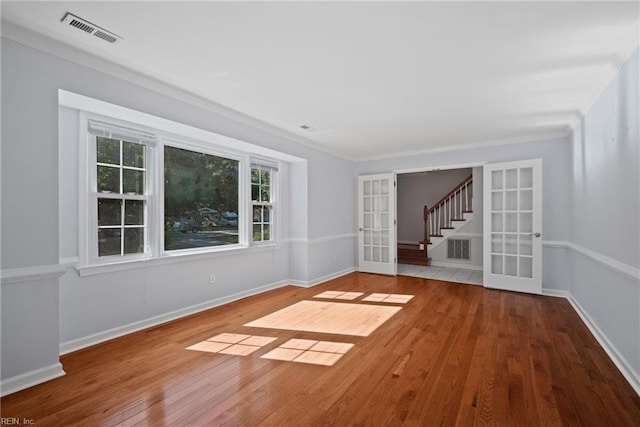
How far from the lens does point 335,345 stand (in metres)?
3.07

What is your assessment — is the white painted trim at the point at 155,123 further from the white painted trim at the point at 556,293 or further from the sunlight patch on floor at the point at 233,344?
the white painted trim at the point at 556,293

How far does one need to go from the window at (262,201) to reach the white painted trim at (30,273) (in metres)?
2.85

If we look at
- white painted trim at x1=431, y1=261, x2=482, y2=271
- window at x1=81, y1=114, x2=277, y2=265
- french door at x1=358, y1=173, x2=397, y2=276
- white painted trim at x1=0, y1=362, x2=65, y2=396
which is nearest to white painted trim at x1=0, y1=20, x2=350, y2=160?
window at x1=81, y1=114, x2=277, y2=265

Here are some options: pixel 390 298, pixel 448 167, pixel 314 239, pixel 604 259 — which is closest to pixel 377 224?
pixel 314 239

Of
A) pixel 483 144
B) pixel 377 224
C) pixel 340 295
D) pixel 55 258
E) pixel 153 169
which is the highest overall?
pixel 483 144

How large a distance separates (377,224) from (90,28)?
5620mm

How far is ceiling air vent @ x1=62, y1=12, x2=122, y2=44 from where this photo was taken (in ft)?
6.91

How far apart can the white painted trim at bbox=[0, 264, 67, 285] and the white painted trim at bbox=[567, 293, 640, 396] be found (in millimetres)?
4474

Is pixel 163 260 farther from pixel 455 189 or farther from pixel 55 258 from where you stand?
pixel 455 189

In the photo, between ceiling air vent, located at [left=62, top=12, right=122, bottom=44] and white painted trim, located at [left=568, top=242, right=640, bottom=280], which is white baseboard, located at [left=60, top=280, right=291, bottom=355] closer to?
ceiling air vent, located at [left=62, top=12, right=122, bottom=44]

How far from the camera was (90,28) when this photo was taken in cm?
220

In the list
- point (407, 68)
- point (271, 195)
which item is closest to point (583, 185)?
point (407, 68)

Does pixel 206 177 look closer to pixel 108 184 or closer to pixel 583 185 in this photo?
pixel 108 184

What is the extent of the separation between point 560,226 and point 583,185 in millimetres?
1262
